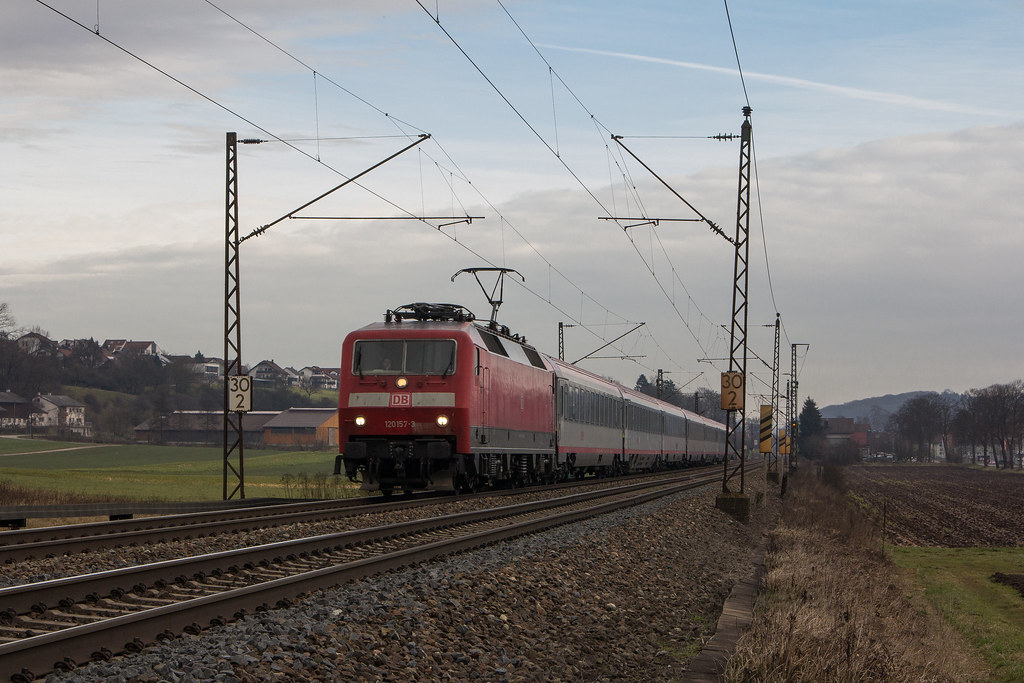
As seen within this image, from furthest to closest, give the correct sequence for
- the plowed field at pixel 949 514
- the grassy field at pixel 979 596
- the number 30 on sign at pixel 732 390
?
the plowed field at pixel 949 514, the number 30 on sign at pixel 732 390, the grassy field at pixel 979 596

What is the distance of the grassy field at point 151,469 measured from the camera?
36.2 metres

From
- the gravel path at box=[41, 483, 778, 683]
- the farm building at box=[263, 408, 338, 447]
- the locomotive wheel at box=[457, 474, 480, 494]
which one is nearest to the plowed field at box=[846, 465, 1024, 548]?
the locomotive wheel at box=[457, 474, 480, 494]

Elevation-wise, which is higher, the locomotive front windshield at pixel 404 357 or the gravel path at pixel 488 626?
the locomotive front windshield at pixel 404 357

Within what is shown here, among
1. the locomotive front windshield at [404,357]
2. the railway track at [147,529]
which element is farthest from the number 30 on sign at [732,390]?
the railway track at [147,529]

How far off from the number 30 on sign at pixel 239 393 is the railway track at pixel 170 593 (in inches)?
360

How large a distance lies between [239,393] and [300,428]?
365 ft

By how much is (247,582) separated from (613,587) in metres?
4.56

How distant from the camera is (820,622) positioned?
427 inches

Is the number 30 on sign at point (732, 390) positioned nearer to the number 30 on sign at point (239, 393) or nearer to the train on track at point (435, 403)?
the train on track at point (435, 403)

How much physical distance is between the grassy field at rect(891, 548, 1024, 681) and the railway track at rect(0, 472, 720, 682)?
1036cm

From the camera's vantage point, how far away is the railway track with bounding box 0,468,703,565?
11.9 meters

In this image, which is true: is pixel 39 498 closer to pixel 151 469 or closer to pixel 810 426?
pixel 151 469

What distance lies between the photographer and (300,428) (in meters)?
132

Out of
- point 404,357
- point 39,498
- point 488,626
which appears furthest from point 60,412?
point 488,626
